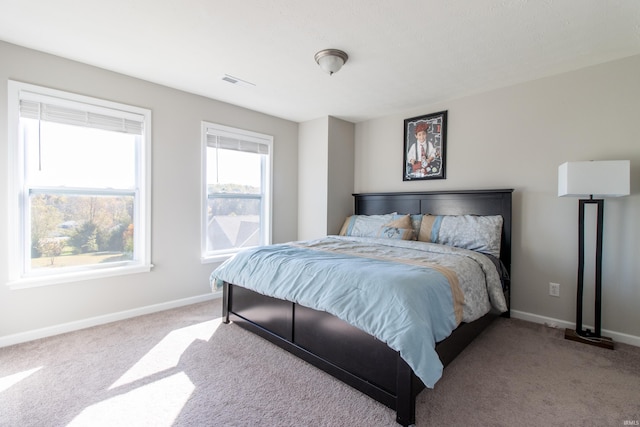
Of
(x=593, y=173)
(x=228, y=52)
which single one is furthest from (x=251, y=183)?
(x=593, y=173)

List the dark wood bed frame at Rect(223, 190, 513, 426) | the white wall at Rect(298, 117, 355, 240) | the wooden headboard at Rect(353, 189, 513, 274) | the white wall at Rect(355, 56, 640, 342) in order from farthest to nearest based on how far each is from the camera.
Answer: the white wall at Rect(298, 117, 355, 240), the wooden headboard at Rect(353, 189, 513, 274), the white wall at Rect(355, 56, 640, 342), the dark wood bed frame at Rect(223, 190, 513, 426)

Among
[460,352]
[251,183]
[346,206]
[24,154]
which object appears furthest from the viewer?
[346,206]

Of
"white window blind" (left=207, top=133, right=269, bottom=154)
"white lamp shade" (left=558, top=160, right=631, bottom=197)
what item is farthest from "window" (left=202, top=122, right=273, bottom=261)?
"white lamp shade" (left=558, top=160, right=631, bottom=197)

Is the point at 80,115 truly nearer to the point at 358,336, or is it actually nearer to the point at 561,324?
the point at 358,336

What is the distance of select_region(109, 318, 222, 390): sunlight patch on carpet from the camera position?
199 centimetres

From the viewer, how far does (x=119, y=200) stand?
295 cm

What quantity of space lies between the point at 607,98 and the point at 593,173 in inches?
33.4

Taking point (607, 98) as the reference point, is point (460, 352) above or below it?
below

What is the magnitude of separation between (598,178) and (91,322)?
4.45 meters

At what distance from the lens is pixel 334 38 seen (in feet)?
7.28

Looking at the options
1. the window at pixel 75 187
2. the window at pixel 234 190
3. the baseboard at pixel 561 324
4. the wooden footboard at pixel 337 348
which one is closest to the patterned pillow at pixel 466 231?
the baseboard at pixel 561 324

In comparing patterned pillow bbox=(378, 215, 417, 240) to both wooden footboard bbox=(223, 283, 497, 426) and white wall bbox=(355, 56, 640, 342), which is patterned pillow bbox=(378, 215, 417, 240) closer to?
white wall bbox=(355, 56, 640, 342)

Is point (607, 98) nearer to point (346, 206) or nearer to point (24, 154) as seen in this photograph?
point (346, 206)

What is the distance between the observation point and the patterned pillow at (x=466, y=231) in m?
2.84
